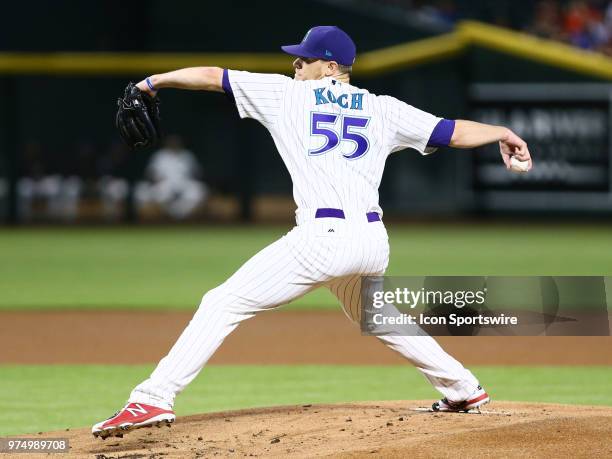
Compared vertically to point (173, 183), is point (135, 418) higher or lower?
lower

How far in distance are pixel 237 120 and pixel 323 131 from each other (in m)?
15.8

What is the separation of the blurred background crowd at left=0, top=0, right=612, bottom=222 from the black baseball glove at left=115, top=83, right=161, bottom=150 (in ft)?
49.8

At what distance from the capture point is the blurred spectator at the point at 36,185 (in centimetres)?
1970

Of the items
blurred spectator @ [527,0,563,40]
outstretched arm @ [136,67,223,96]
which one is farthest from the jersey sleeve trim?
blurred spectator @ [527,0,563,40]

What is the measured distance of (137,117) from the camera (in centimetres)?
464

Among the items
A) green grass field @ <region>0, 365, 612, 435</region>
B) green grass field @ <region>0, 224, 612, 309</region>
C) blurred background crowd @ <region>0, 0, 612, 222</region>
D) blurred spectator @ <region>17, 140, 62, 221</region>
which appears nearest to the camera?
green grass field @ <region>0, 365, 612, 435</region>

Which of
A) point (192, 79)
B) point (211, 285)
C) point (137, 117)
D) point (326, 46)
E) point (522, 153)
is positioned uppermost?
point (326, 46)

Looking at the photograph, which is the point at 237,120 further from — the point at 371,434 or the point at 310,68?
the point at 371,434

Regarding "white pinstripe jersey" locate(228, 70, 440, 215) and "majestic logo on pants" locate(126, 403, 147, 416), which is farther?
"white pinstripe jersey" locate(228, 70, 440, 215)

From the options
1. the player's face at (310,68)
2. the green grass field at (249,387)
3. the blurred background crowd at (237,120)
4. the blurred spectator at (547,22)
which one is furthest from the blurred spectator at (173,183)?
the player's face at (310,68)

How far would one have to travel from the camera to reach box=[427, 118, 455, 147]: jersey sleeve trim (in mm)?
4664

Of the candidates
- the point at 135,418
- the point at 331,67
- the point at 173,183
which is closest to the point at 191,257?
the point at 173,183

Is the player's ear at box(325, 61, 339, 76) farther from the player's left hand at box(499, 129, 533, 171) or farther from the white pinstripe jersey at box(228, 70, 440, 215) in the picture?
the player's left hand at box(499, 129, 533, 171)

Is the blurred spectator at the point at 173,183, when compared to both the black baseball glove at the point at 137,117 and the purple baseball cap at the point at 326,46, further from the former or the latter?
the purple baseball cap at the point at 326,46
